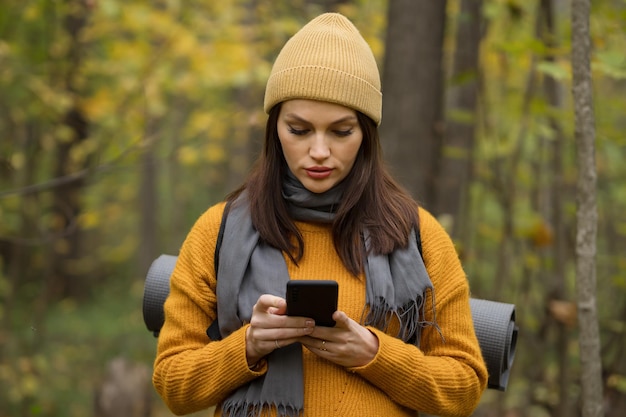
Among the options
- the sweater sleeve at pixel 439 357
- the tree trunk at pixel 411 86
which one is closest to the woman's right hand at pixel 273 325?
the sweater sleeve at pixel 439 357

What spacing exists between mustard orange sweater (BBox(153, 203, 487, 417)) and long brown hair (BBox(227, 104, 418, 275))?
5 cm

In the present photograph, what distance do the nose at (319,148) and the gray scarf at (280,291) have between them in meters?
0.15

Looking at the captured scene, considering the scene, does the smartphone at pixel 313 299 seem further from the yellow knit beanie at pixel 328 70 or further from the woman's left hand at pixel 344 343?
the yellow knit beanie at pixel 328 70

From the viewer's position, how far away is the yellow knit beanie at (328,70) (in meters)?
2.44

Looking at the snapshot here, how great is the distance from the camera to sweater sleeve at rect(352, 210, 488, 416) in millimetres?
2396

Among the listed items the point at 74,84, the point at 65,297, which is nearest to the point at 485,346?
the point at 74,84

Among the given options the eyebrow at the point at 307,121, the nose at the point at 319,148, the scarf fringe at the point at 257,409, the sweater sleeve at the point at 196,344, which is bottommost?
the scarf fringe at the point at 257,409

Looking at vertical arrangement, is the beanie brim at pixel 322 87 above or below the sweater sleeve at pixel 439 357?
above

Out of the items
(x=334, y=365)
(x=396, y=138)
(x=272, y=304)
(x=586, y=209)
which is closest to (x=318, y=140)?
(x=272, y=304)

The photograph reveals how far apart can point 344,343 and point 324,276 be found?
0.28 m

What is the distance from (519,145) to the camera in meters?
5.10

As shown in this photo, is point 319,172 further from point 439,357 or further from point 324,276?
point 439,357

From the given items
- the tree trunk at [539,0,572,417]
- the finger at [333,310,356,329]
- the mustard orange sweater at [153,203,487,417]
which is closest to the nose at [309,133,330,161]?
the mustard orange sweater at [153,203,487,417]

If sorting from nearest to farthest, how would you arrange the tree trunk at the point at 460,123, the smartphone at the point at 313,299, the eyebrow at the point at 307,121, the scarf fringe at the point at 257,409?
1. the smartphone at the point at 313,299
2. the scarf fringe at the point at 257,409
3. the eyebrow at the point at 307,121
4. the tree trunk at the point at 460,123
